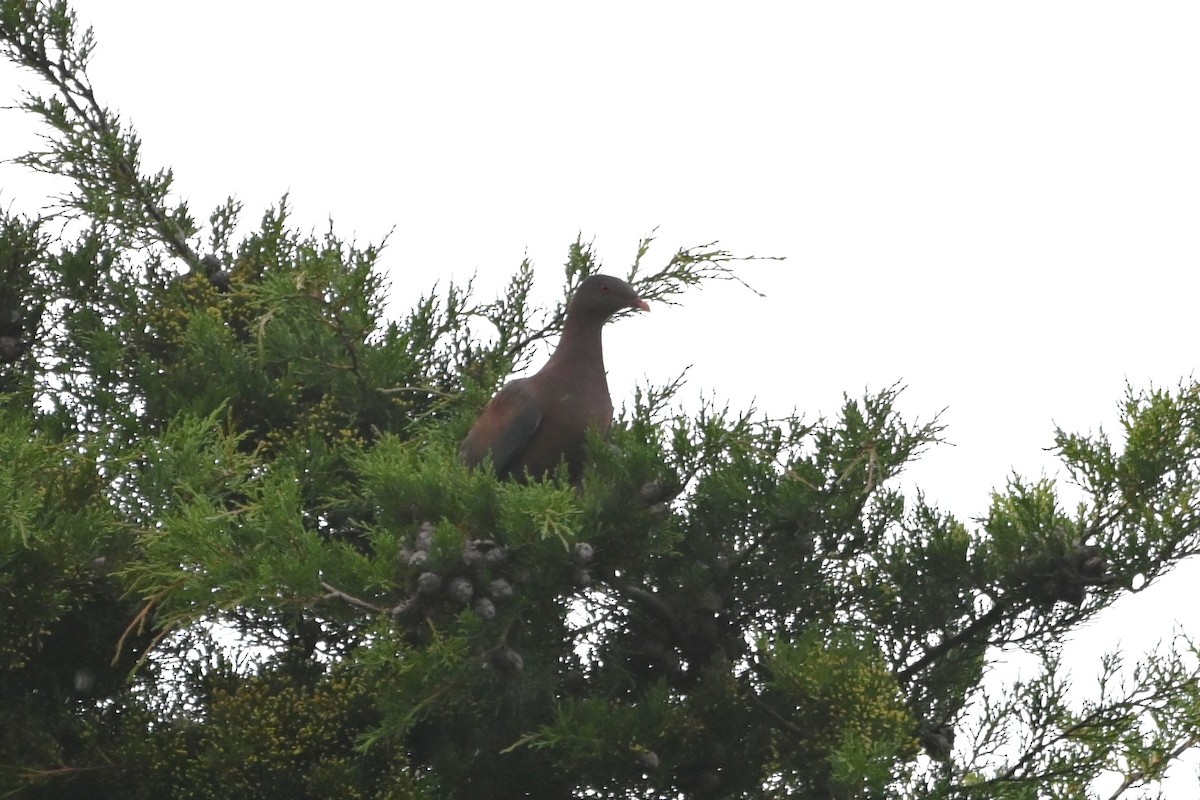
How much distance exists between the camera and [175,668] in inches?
157

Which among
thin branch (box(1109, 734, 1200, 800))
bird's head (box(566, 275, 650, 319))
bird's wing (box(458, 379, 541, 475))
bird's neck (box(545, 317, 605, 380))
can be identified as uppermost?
bird's head (box(566, 275, 650, 319))

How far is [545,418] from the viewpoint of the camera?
4.01 meters

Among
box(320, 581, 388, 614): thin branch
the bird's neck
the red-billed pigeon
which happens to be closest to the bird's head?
the bird's neck

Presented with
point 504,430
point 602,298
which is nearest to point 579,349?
point 602,298

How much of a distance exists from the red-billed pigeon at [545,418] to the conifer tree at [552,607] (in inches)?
6.5

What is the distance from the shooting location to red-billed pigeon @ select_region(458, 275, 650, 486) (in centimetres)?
396

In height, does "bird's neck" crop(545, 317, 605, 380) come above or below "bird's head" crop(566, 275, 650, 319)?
below

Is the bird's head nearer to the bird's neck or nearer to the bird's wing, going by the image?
the bird's neck

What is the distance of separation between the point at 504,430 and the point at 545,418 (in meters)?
0.12

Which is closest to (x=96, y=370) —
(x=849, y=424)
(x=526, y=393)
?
(x=526, y=393)

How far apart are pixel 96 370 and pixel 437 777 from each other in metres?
1.78

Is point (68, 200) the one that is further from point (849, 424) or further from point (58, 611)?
point (849, 424)

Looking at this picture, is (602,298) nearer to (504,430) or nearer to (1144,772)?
(504,430)

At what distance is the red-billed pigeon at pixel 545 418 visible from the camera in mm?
3965
